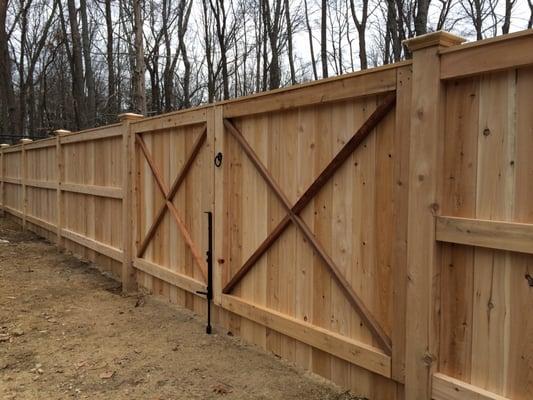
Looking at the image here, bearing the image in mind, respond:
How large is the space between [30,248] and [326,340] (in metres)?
6.47

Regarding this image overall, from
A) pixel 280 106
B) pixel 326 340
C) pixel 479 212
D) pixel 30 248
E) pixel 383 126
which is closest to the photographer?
pixel 479 212

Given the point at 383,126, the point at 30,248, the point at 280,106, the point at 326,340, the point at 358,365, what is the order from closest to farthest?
the point at 383,126 → the point at 358,365 → the point at 326,340 → the point at 280,106 → the point at 30,248

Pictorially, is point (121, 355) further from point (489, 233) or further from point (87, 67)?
point (87, 67)

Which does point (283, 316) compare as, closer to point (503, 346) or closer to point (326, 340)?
point (326, 340)

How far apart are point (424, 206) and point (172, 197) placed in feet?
9.31

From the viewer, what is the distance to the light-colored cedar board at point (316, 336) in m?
2.62

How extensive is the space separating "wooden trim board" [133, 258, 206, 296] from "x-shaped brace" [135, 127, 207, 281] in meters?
0.11

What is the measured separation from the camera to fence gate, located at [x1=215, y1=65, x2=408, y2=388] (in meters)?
2.61

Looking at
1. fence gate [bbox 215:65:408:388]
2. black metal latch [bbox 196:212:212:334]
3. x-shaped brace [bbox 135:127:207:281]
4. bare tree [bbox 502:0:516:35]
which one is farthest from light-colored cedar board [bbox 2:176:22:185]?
bare tree [bbox 502:0:516:35]

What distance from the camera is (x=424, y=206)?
2283 mm

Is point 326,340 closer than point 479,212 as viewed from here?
No

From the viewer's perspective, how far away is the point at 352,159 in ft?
9.00

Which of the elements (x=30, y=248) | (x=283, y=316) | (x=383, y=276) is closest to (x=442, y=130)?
(x=383, y=276)

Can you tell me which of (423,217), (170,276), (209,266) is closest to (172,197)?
(170,276)
